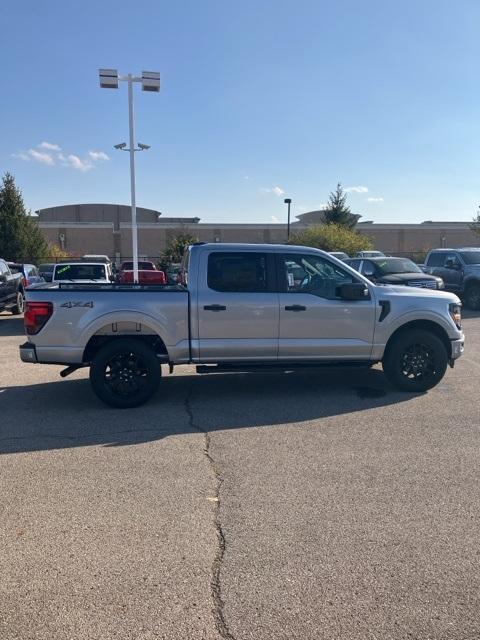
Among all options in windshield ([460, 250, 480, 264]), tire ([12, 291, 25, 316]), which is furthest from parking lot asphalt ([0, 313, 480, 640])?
windshield ([460, 250, 480, 264])

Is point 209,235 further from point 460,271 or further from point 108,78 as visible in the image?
point 460,271

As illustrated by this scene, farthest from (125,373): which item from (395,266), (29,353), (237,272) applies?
(395,266)

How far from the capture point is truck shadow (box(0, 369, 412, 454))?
18.5 feet

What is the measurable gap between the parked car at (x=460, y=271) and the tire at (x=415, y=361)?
1111cm

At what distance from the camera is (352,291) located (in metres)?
6.76

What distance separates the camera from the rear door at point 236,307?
6688 mm

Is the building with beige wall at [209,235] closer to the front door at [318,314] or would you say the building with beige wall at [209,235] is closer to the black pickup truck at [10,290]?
the black pickup truck at [10,290]

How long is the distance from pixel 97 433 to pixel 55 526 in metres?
1.98

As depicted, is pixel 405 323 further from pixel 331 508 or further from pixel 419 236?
pixel 419 236

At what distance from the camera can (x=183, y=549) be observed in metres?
3.43

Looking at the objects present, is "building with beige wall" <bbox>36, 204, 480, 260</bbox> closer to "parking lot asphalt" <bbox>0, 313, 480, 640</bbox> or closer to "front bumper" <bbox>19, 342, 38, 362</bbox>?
"front bumper" <bbox>19, 342, 38, 362</bbox>

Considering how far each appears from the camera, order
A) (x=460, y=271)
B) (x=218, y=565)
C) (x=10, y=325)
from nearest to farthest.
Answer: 1. (x=218, y=565)
2. (x=10, y=325)
3. (x=460, y=271)

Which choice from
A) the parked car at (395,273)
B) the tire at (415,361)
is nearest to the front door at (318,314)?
the tire at (415,361)

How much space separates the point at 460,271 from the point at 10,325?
1406 cm
